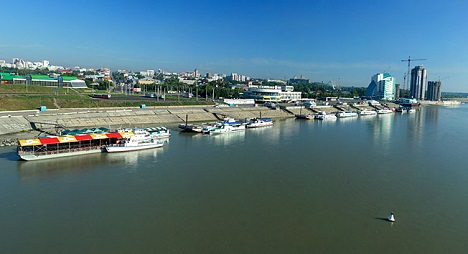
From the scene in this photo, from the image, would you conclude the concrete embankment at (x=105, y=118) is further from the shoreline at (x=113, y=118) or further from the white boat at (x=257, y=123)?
the white boat at (x=257, y=123)

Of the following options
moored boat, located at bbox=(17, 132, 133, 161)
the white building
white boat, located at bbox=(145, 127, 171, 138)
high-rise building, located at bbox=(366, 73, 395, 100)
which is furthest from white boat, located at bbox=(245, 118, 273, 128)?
high-rise building, located at bbox=(366, 73, 395, 100)

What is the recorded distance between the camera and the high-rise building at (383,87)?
3388 inches

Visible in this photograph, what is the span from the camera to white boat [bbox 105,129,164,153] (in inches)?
631

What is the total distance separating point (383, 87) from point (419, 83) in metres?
15.4

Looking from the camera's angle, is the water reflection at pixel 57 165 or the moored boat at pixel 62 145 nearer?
the water reflection at pixel 57 165

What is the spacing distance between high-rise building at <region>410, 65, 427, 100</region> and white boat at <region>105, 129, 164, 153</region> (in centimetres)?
9510

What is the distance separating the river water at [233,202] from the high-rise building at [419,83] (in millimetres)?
87392

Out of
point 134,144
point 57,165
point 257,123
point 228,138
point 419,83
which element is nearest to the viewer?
point 57,165

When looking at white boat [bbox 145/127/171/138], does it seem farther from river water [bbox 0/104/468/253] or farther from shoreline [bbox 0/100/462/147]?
shoreline [bbox 0/100/462/147]

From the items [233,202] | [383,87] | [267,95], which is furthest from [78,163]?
[383,87]

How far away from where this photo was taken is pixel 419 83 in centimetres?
9338

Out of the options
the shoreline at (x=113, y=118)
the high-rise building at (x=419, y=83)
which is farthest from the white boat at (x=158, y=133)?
the high-rise building at (x=419, y=83)

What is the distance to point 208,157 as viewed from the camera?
15867mm

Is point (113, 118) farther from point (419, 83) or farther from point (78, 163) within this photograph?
point (419, 83)
